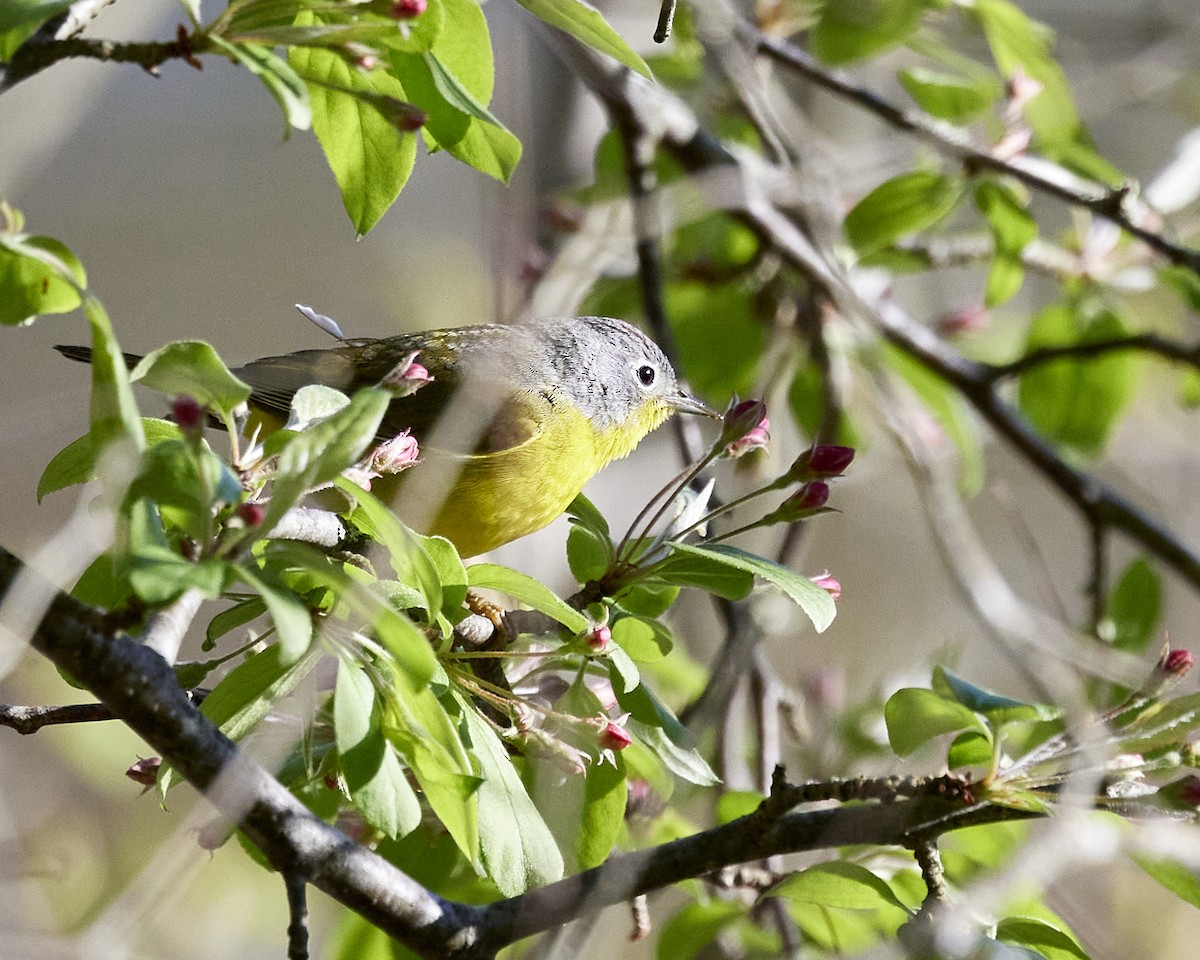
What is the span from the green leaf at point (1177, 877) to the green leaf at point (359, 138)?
56.0 inches

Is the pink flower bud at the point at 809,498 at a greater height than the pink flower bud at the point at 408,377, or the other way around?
the pink flower bud at the point at 408,377

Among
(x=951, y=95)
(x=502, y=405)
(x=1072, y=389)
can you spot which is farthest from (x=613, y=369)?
(x=1072, y=389)

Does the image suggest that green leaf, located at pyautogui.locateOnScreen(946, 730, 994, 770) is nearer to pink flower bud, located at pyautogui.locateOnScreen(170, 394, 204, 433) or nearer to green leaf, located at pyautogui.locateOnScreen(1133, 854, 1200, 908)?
green leaf, located at pyautogui.locateOnScreen(1133, 854, 1200, 908)

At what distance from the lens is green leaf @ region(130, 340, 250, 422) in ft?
4.42

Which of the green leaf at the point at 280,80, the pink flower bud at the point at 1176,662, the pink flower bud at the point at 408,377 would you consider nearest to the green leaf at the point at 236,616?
the pink flower bud at the point at 408,377

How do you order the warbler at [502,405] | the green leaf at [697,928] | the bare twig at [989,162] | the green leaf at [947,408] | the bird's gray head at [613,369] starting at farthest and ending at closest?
the green leaf at [947,408], the bird's gray head at [613,369], the bare twig at [989,162], the warbler at [502,405], the green leaf at [697,928]

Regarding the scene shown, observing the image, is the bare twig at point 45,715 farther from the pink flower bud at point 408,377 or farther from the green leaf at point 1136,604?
the green leaf at point 1136,604

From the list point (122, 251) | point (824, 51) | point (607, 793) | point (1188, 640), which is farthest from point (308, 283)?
point (607, 793)

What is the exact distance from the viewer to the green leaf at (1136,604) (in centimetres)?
326

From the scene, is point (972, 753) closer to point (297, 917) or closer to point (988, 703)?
point (988, 703)

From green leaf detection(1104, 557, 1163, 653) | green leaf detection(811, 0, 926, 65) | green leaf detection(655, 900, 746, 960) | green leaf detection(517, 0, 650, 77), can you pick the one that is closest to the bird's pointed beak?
green leaf detection(811, 0, 926, 65)

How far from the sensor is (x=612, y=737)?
5.74ft

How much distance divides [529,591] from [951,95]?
2.34 m

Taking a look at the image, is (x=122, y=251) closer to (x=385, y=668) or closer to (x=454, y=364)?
(x=454, y=364)
